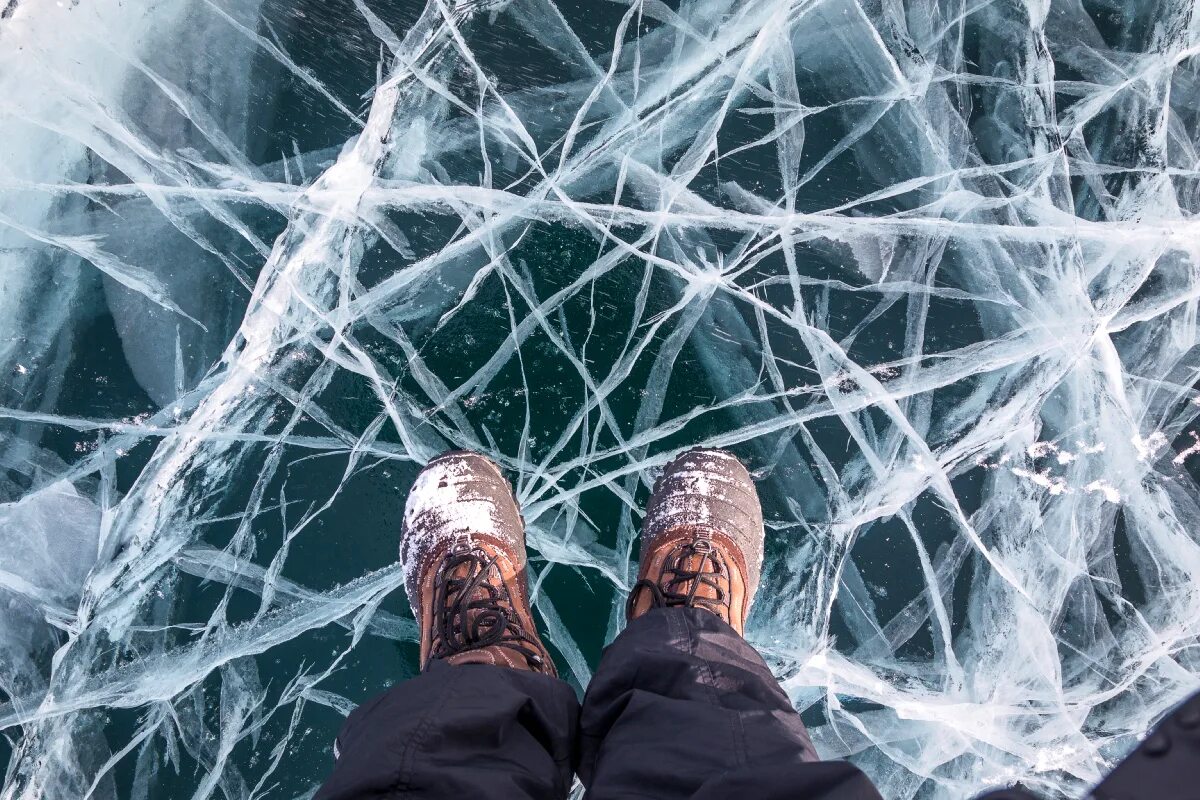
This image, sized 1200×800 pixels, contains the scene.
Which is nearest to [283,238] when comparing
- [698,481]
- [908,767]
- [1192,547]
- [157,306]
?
[157,306]

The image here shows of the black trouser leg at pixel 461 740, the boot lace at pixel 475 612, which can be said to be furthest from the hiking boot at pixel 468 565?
the black trouser leg at pixel 461 740

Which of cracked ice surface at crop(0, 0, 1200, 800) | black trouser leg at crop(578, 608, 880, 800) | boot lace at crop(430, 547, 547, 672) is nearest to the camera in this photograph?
black trouser leg at crop(578, 608, 880, 800)

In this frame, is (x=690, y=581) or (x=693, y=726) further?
(x=690, y=581)

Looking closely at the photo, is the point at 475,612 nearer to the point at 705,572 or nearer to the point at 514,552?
the point at 514,552

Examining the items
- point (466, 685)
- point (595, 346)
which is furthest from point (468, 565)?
point (595, 346)

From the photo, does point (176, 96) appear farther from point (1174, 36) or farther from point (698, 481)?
point (1174, 36)

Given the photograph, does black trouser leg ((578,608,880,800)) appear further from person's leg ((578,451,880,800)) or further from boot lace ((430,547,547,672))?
boot lace ((430,547,547,672))

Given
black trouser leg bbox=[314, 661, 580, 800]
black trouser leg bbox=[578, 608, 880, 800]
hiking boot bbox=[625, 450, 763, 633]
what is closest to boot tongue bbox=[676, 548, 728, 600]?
hiking boot bbox=[625, 450, 763, 633]

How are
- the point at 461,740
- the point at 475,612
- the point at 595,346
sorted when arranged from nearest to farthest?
the point at 461,740 < the point at 475,612 < the point at 595,346
